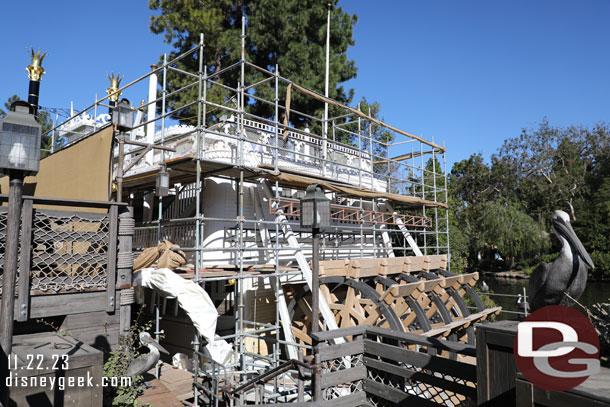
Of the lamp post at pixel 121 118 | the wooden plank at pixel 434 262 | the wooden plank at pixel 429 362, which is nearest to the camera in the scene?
the wooden plank at pixel 429 362

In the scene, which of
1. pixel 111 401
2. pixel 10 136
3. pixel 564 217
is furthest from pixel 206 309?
pixel 564 217

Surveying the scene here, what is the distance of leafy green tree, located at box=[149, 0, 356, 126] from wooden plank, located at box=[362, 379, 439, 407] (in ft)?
54.9

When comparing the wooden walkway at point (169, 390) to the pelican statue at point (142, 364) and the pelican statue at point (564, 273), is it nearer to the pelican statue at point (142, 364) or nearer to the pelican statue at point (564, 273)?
the pelican statue at point (142, 364)

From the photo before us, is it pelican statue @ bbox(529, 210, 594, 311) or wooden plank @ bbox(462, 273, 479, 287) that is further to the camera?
wooden plank @ bbox(462, 273, 479, 287)

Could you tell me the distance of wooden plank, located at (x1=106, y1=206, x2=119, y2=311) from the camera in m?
5.43

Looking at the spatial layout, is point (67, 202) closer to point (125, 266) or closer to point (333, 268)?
point (125, 266)

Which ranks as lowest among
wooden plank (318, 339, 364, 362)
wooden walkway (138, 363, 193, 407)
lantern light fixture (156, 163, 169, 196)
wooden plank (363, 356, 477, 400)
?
wooden walkway (138, 363, 193, 407)

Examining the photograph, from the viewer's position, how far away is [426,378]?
12.9 ft

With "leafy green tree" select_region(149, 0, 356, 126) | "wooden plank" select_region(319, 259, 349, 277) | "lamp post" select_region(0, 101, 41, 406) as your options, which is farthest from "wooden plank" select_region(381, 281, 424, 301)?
"leafy green tree" select_region(149, 0, 356, 126)

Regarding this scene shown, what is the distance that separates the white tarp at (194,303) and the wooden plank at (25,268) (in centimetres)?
244

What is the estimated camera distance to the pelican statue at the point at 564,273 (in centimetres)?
309

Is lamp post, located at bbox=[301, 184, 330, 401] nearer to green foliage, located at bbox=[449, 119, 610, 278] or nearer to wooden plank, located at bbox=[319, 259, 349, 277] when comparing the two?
wooden plank, located at bbox=[319, 259, 349, 277]

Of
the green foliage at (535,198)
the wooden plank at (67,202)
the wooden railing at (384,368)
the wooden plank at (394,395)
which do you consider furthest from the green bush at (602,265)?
the wooden plank at (67,202)

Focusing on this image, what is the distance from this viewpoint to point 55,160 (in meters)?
8.73
